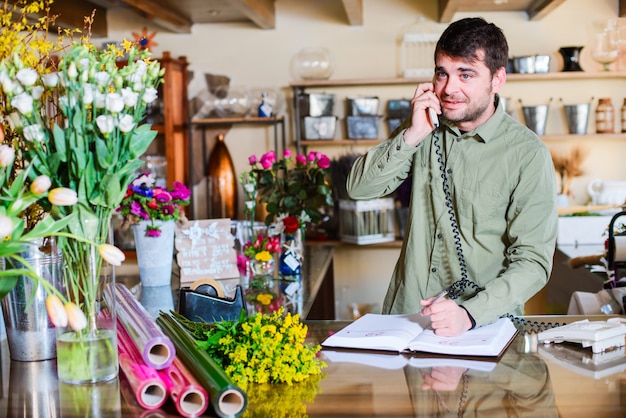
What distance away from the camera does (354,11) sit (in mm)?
4992

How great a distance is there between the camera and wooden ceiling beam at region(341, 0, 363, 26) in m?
4.74

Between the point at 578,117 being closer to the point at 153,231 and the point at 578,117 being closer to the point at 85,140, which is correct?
the point at 153,231

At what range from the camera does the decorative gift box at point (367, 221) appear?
5109mm

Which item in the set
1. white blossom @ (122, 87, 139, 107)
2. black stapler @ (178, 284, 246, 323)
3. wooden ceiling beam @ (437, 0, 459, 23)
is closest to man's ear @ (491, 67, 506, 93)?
black stapler @ (178, 284, 246, 323)

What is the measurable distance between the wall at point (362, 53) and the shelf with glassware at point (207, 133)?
0.24 feet

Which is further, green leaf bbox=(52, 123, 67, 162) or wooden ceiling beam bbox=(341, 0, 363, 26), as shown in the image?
wooden ceiling beam bbox=(341, 0, 363, 26)

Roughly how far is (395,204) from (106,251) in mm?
4168

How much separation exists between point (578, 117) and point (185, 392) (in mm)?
4558

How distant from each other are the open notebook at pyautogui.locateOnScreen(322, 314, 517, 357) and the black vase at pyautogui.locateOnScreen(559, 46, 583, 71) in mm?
3823

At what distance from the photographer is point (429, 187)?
7.72 ft

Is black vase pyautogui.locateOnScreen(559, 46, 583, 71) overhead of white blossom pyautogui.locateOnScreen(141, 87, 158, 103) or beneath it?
overhead

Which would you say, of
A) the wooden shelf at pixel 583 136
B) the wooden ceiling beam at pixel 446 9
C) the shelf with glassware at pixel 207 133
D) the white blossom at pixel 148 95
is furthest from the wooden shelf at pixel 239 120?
the white blossom at pixel 148 95

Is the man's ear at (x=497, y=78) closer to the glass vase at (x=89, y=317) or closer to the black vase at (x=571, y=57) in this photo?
the glass vase at (x=89, y=317)

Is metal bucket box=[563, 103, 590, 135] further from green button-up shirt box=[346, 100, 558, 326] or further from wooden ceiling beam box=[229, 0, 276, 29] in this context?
green button-up shirt box=[346, 100, 558, 326]
